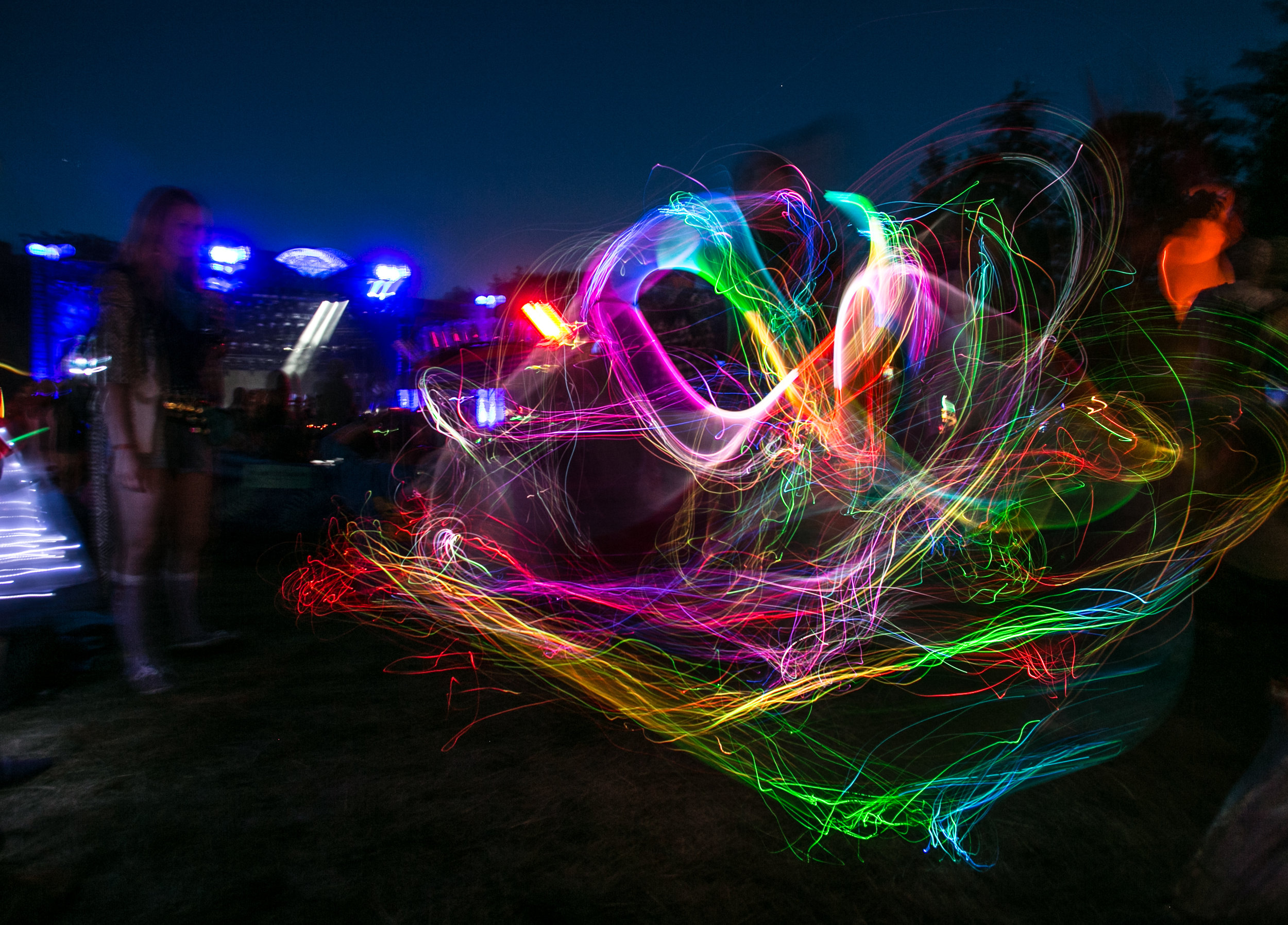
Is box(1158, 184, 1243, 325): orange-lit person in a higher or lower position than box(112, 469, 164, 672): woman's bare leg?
higher

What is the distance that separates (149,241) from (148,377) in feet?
2.05

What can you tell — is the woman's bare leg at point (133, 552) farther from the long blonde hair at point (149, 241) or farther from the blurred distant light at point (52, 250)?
the blurred distant light at point (52, 250)

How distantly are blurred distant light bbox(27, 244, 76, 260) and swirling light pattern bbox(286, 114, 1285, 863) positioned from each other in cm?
516

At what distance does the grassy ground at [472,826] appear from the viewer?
190 centimetres

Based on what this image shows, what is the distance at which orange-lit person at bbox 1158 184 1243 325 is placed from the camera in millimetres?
3863

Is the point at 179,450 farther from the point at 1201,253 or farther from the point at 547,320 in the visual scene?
the point at 1201,253

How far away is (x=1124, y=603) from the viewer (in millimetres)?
3934

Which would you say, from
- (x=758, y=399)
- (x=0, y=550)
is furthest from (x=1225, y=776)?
(x=0, y=550)

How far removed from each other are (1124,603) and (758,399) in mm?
3038

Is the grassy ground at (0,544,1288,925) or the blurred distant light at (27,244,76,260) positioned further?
the blurred distant light at (27,244,76,260)

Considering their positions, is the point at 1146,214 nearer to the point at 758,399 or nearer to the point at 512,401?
the point at 758,399

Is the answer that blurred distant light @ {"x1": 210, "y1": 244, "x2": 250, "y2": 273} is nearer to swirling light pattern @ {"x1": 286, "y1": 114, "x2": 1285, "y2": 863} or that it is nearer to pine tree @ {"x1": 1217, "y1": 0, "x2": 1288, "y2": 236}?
swirling light pattern @ {"x1": 286, "y1": 114, "x2": 1285, "y2": 863}

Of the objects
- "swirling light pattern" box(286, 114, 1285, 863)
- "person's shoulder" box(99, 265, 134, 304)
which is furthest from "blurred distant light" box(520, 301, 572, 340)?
"person's shoulder" box(99, 265, 134, 304)

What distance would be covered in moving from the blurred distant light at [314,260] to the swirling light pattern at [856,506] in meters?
2.73
